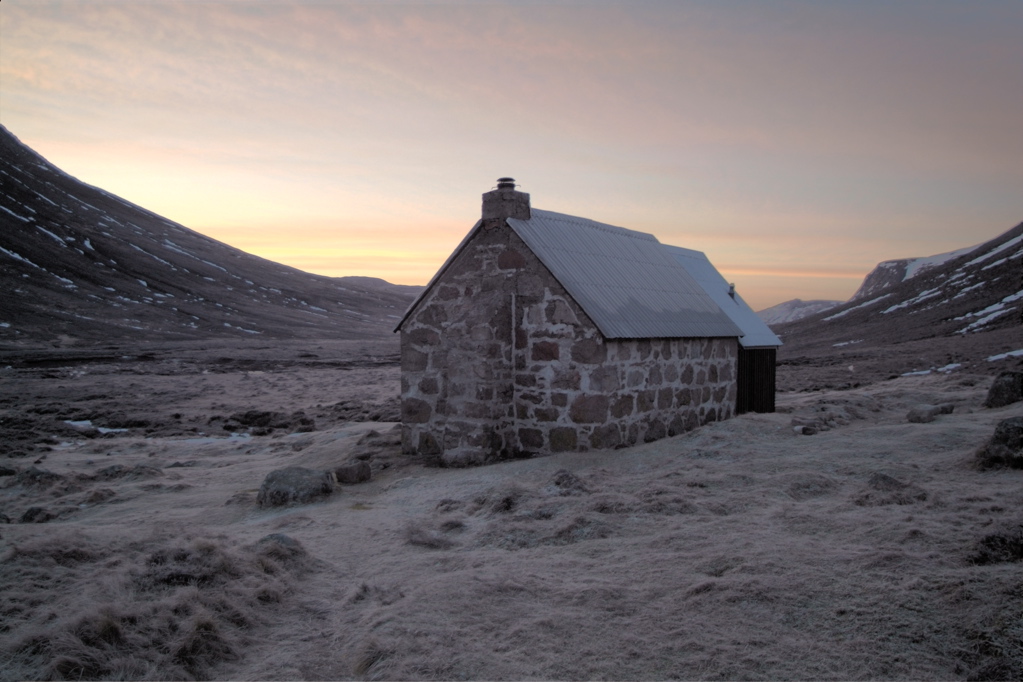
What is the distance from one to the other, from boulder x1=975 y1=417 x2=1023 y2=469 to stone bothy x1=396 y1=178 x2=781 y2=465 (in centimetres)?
502

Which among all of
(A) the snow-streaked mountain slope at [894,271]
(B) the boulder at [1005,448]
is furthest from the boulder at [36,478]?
(A) the snow-streaked mountain slope at [894,271]

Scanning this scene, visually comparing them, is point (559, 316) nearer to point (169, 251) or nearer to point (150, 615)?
point (150, 615)

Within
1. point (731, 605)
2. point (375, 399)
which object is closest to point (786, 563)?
point (731, 605)

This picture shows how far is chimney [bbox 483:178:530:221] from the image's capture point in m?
13.3

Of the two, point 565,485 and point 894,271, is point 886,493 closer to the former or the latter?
point 565,485

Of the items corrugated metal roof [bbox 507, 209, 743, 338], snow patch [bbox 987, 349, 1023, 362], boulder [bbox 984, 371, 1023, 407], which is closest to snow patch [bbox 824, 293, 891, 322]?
snow patch [bbox 987, 349, 1023, 362]

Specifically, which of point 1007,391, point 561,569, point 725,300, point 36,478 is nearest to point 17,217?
point 36,478

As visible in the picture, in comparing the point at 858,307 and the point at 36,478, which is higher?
the point at 858,307

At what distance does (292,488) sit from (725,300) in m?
10.7

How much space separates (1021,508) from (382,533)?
6.49 m

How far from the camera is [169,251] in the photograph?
313 feet

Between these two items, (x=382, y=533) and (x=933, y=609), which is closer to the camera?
(x=933, y=609)

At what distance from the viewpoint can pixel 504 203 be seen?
13.3 m

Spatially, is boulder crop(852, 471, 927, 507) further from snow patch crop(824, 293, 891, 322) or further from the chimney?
snow patch crop(824, 293, 891, 322)
